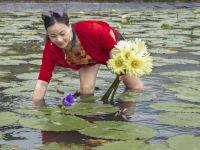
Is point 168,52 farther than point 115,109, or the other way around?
point 168,52

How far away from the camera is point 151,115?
4020mm

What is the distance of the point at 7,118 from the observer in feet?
12.5

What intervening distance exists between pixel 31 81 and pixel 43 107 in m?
1.28

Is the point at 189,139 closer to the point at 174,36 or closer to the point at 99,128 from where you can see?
the point at 99,128

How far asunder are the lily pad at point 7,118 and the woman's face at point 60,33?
0.77 m

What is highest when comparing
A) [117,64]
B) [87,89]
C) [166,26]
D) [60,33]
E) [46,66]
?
[60,33]


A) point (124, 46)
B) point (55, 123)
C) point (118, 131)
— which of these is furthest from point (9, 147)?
point (124, 46)

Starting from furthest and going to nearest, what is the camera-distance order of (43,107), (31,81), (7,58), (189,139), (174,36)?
(174,36) → (7,58) → (31,81) → (43,107) → (189,139)

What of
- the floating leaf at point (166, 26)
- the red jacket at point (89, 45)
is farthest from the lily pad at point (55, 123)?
the floating leaf at point (166, 26)

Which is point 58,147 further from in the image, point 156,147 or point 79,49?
point 79,49

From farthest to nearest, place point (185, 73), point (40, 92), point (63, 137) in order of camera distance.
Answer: point (185, 73) < point (40, 92) < point (63, 137)

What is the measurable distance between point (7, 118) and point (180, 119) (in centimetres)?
146

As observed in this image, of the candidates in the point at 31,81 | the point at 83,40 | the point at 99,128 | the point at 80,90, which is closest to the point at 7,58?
the point at 31,81

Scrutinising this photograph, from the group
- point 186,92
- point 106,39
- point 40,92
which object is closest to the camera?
point 106,39
